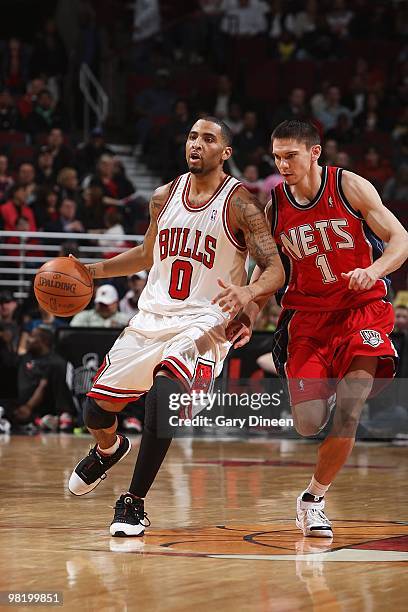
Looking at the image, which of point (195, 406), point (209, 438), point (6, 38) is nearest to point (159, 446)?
point (195, 406)

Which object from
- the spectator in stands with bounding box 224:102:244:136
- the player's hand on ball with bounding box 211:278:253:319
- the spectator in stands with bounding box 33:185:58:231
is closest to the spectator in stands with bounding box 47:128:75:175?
the spectator in stands with bounding box 33:185:58:231

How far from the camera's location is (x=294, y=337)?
5.57 m

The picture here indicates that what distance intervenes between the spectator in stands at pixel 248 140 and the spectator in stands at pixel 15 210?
400cm

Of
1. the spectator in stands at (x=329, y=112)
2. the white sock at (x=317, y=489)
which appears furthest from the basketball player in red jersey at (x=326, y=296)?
the spectator in stands at (x=329, y=112)

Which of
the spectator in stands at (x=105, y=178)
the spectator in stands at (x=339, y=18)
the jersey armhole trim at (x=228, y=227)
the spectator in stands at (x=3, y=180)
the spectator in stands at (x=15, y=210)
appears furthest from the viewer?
the spectator in stands at (x=339, y=18)

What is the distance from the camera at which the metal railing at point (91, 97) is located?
1755 cm

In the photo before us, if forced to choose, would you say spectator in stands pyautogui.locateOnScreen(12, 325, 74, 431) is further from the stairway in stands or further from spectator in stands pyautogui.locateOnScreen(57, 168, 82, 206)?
the stairway in stands

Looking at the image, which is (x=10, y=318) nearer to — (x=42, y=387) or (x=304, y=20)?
(x=42, y=387)

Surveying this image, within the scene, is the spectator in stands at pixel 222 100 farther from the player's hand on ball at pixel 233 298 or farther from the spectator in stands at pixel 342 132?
the player's hand on ball at pixel 233 298

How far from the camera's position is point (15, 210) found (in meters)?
13.3

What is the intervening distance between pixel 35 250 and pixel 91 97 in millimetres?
5166

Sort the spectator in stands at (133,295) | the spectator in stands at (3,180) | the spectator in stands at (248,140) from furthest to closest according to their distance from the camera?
the spectator in stands at (248,140) < the spectator in stands at (3,180) < the spectator in stands at (133,295)

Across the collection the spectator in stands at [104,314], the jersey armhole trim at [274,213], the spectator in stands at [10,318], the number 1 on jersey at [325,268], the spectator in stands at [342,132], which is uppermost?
the jersey armhole trim at [274,213]

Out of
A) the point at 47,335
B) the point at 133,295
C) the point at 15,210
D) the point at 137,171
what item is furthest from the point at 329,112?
the point at 47,335
